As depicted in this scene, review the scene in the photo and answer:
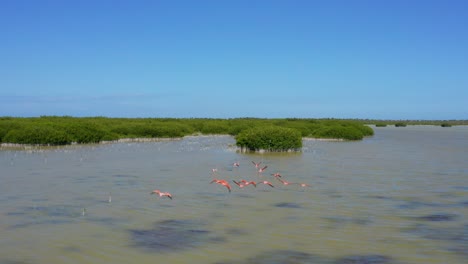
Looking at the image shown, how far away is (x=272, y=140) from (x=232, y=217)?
802 inches

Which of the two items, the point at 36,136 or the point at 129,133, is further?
the point at 129,133

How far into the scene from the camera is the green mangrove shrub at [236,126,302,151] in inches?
1270

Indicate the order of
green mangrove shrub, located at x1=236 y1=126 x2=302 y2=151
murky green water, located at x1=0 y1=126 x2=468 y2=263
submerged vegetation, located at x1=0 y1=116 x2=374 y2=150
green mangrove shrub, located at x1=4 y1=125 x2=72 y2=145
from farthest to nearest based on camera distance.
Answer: green mangrove shrub, located at x1=4 y1=125 x2=72 y2=145
submerged vegetation, located at x1=0 y1=116 x2=374 y2=150
green mangrove shrub, located at x1=236 y1=126 x2=302 y2=151
murky green water, located at x1=0 y1=126 x2=468 y2=263

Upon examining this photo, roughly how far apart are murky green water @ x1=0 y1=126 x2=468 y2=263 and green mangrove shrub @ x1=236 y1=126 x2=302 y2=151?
33.5ft

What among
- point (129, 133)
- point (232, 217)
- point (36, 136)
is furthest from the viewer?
point (129, 133)

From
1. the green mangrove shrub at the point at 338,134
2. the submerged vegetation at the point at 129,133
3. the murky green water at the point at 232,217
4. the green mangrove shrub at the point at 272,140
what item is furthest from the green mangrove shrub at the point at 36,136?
the green mangrove shrub at the point at 338,134

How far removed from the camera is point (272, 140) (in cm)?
3225

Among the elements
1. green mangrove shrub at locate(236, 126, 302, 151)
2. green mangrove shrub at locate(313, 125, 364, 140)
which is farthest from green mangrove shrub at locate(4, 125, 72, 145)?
green mangrove shrub at locate(313, 125, 364, 140)

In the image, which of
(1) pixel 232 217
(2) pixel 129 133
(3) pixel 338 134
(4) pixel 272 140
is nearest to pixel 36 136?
(2) pixel 129 133

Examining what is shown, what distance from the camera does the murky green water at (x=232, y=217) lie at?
902cm

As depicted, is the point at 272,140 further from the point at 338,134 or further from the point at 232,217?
the point at 232,217

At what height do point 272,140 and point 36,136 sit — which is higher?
point 36,136

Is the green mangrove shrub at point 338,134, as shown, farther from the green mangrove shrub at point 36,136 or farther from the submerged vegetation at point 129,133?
the green mangrove shrub at point 36,136

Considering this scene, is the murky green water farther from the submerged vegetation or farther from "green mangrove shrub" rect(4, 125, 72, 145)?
"green mangrove shrub" rect(4, 125, 72, 145)
